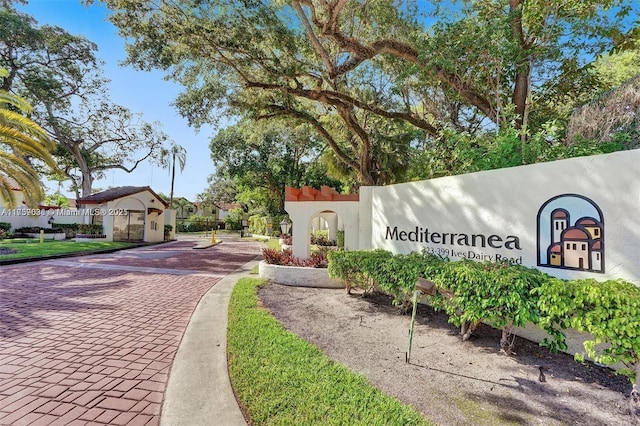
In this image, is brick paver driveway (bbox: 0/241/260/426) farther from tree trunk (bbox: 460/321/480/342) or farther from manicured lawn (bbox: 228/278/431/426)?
tree trunk (bbox: 460/321/480/342)

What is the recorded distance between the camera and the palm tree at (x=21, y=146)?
11266 millimetres

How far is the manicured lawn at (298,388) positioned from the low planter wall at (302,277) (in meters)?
3.81

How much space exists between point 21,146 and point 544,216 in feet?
55.8

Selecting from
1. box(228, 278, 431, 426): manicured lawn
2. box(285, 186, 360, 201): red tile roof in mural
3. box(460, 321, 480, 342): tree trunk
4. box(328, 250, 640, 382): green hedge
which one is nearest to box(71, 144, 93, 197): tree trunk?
box(285, 186, 360, 201): red tile roof in mural

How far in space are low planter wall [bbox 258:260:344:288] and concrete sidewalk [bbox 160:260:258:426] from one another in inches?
128

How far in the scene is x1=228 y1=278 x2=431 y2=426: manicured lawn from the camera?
3.02m

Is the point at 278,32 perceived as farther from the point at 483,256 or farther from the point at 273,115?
the point at 483,256

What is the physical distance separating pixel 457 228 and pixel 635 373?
125 inches

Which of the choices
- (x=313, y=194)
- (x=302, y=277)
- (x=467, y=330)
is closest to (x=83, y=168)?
(x=313, y=194)

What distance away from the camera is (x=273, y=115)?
13.9m

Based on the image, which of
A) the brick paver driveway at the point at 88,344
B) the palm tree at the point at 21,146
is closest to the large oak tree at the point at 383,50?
the palm tree at the point at 21,146

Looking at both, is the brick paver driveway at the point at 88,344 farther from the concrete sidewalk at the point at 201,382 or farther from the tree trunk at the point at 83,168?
the tree trunk at the point at 83,168

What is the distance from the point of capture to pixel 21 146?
1230 centimetres

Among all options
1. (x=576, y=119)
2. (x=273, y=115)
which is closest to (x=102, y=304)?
(x=273, y=115)
